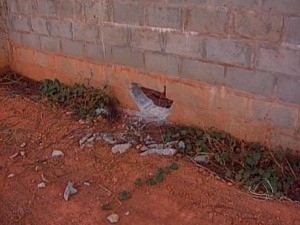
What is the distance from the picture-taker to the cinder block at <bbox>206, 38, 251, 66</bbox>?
3086mm

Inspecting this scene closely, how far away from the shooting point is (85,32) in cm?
404

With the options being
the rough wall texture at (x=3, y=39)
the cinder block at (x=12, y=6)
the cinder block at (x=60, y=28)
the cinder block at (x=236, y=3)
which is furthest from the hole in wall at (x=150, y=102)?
the rough wall texture at (x=3, y=39)

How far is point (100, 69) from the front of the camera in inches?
161

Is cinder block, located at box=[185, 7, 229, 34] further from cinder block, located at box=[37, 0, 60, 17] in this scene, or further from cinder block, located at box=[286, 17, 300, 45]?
cinder block, located at box=[37, 0, 60, 17]

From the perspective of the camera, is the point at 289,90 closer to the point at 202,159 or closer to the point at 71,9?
the point at 202,159

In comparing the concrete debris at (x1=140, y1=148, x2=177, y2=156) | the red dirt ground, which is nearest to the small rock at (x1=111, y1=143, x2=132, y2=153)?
the red dirt ground

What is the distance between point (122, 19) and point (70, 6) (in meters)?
0.66

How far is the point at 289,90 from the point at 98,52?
1838mm

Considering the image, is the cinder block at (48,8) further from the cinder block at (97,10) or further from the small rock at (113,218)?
the small rock at (113,218)

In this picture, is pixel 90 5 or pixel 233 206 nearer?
pixel 233 206

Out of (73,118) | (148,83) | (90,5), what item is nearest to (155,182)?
(148,83)

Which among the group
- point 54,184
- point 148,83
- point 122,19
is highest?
point 122,19

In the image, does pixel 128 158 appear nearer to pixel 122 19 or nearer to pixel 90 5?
pixel 122 19

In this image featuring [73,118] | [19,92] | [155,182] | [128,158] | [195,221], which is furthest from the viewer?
[19,92]
